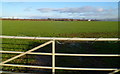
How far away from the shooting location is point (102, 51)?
23.9ft

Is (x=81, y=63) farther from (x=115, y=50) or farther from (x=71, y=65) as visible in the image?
(x=115, y=50)

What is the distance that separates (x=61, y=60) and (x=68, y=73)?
149 centimetres

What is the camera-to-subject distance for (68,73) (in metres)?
4.25

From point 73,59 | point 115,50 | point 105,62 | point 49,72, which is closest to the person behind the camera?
point 49,72

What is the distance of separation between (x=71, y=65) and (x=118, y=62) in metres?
1.67

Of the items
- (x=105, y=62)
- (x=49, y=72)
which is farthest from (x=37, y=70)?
(x=105, y=62)

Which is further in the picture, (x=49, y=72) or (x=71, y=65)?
(x=71, y=65)

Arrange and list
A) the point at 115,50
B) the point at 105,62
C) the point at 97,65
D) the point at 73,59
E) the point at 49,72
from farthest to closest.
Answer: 1. the point at 115,50
2. the point at 73,59
3. the point at 105,62
4. the point at 97,65
5. the point at 49,72

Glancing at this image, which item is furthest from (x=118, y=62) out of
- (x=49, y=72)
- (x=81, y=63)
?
(x=49, y=72)

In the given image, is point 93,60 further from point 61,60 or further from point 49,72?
point 49,72

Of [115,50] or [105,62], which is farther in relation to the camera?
[115,50]

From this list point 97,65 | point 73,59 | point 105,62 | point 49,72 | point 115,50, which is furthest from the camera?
point 115,50

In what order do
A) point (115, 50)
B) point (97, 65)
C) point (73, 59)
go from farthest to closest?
point (115, 50), point (73, 59), point (97, 65)

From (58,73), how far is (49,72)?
0.25 meters
